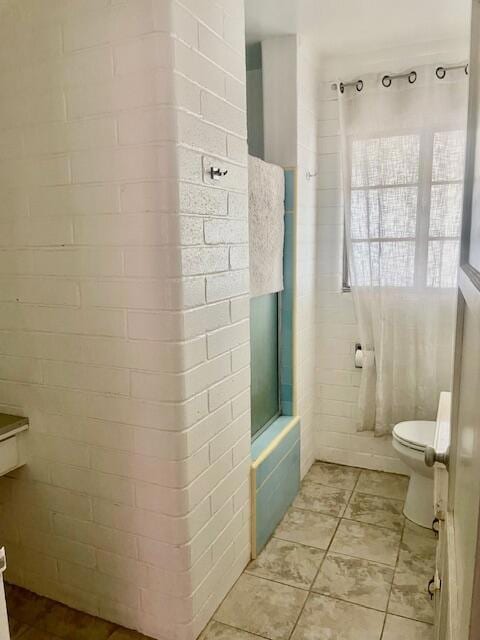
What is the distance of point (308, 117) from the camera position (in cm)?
272

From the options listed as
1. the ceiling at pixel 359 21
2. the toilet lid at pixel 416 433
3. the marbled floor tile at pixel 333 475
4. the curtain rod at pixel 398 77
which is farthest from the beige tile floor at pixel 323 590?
the ceiling at pixel 359 21

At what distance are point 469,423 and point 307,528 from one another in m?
1.94

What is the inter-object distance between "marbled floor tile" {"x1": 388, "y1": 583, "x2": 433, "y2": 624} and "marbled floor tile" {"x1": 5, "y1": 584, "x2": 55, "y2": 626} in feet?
4.44

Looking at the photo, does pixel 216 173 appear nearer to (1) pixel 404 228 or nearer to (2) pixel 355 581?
(1) pixel 404 228

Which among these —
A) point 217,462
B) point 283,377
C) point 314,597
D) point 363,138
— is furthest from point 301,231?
point 314,597

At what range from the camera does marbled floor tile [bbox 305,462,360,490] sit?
2.89 m

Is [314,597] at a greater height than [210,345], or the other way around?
[210,345]

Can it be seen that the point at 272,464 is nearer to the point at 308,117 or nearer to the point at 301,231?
the point at 301,231

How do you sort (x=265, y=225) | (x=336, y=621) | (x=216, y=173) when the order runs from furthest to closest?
(x=265, y=225), (x=336, y=621), (x=216, y=173)

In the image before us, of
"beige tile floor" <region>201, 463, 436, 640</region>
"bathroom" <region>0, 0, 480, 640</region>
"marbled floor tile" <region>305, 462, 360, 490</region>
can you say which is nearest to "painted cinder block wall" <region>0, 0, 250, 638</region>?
"bathroom" <region>0, 0, 480, 640</region>

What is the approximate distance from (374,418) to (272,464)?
89 cm

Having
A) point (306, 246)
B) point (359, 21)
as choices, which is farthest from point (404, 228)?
point (359, 21)

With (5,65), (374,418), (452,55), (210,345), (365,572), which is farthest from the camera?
(374,418)

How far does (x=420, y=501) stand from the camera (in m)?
2.46
